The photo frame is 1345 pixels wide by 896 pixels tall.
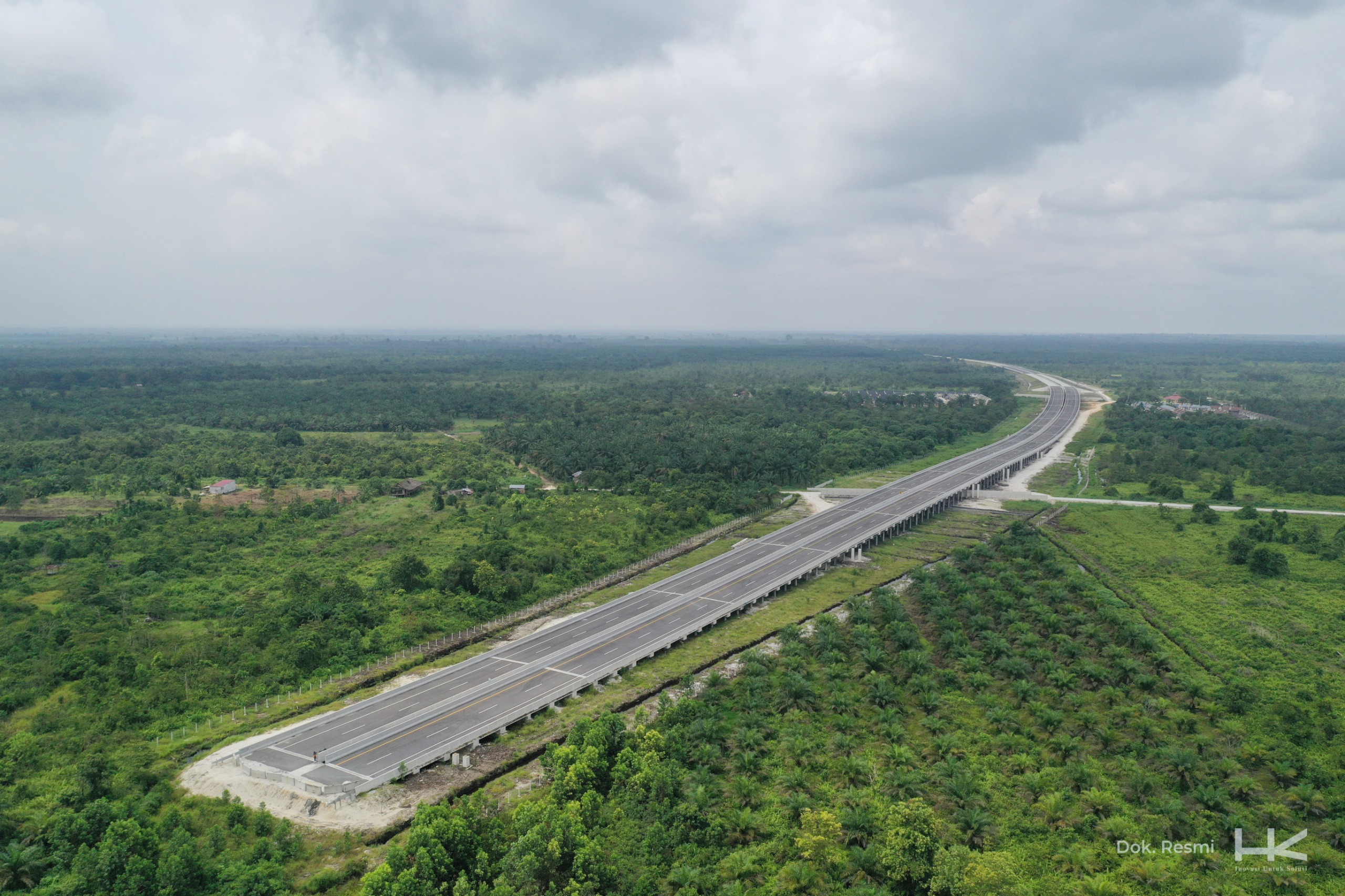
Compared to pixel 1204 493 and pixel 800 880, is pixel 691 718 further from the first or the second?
pixel 1204 493

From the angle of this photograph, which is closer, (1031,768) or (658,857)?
(658,857)

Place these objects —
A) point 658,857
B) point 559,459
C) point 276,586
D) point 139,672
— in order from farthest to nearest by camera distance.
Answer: point 559,459
point 276,586
point 139,672
point 658,857

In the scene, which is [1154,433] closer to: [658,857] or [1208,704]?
[1208,704]

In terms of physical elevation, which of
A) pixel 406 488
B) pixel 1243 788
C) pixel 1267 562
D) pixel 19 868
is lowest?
pixel 19 868

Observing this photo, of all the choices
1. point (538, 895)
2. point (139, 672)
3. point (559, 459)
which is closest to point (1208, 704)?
point (538, 895)

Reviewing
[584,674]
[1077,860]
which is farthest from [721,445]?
[1077,860]

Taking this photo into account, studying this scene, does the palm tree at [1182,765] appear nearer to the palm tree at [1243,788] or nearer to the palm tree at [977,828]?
the palm tree at [1243,788]

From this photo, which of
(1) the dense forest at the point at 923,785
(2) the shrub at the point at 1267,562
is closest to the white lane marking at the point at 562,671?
(1) the dense forest at the point at 923,785
